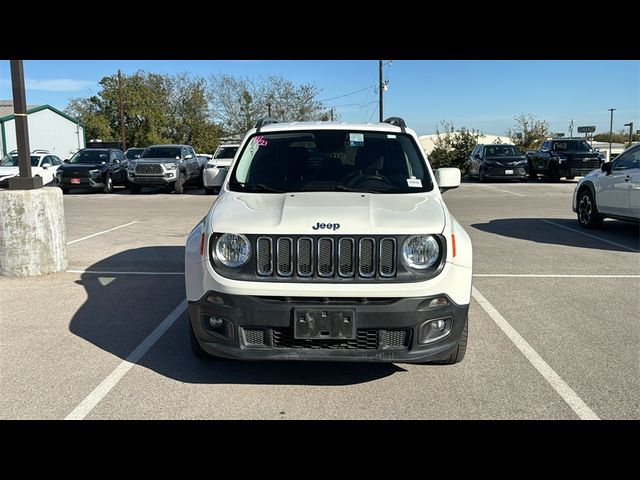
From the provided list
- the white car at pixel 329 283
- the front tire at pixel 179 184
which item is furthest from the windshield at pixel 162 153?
the white car at pixel 329 283

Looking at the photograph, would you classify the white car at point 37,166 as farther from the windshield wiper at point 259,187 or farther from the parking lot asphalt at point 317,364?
the windshield wiper at point 259,187

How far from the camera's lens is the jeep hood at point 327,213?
3.68m

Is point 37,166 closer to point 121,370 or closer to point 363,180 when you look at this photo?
point 121,370

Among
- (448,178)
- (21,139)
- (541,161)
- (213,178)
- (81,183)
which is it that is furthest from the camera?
(541,161)

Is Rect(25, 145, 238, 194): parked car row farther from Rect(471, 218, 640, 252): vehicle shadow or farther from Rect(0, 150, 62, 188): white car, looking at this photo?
Rect(471, 218, 640, 252): vehicle shadow

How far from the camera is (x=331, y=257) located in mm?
3650

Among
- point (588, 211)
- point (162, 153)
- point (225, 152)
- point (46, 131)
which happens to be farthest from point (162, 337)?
point (46, 131)

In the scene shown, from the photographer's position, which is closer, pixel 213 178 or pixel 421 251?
pixel 421 251

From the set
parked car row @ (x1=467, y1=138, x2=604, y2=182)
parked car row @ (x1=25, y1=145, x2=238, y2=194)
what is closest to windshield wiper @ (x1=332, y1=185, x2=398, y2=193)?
parked car row @ (x1=25, y1=145, x2=238, y2=194)

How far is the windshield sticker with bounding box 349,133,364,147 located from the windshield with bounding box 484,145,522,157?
21917 mm

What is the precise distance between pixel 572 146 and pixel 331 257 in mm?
24002

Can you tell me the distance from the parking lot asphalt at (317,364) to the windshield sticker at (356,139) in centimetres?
194
